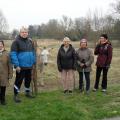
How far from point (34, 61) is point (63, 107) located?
77.0 inches

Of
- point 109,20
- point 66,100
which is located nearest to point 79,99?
point 66,100

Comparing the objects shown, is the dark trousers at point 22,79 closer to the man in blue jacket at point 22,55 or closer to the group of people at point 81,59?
the man in blue jacket at point 22,55

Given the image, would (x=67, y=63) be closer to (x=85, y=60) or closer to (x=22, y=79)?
(x=85, y=60)

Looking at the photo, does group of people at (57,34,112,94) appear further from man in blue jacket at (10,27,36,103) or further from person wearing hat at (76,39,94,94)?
man in blue jacket at (10,27,36,103)

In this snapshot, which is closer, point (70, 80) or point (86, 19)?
point (70, 80)

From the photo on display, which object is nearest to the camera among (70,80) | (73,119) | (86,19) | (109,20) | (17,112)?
(73,119)

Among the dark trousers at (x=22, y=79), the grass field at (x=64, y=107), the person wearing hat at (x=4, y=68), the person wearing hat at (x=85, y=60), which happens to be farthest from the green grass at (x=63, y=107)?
the person wearing hat at (x=85, y=60)

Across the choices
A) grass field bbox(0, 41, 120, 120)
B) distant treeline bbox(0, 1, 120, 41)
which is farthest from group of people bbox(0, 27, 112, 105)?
distant treeline bbox(0, 1, 120, 41)

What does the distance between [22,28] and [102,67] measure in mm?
3249

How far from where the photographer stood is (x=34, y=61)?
35.5ft

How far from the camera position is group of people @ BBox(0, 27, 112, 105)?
10.2 metres

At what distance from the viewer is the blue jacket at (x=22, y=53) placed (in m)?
10.3

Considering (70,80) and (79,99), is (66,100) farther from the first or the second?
(70,80)

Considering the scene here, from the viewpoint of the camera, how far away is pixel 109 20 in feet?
246
